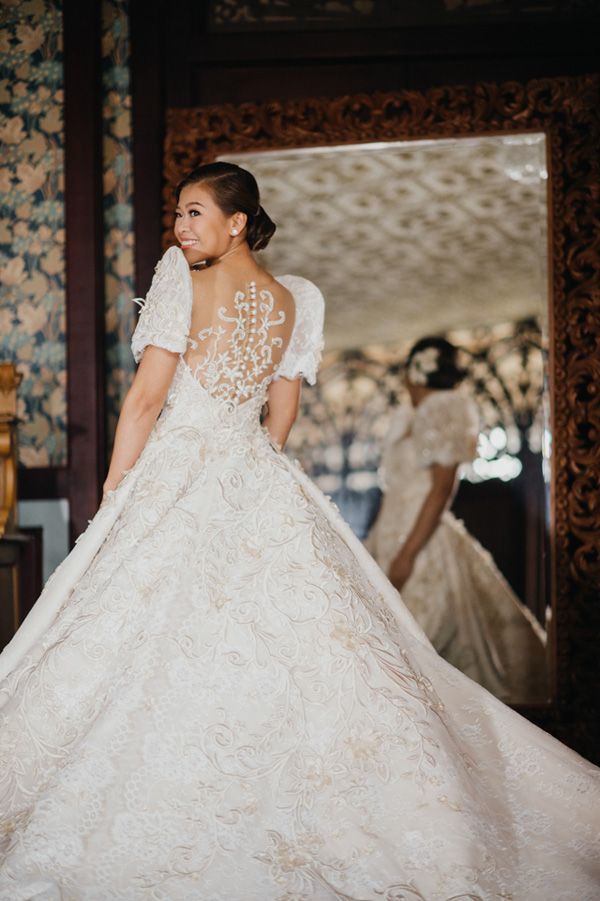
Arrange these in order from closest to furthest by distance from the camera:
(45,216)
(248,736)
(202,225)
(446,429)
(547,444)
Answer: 1. (248,736)
2. (202,225)
3. (547,444)
4. (446,429)
5. (45,216)

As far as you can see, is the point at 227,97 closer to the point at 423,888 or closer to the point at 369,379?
the point at 369,379

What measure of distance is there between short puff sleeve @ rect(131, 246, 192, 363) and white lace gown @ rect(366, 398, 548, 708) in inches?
65.7

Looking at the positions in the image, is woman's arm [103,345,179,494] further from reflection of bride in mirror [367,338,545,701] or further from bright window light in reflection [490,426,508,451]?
bright window light in reflection [490,426,508,451]

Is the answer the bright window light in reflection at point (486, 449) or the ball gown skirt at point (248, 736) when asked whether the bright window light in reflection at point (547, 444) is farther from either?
the ball gown skirt at point (248, 736)

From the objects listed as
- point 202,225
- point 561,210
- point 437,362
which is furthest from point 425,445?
point 202,225

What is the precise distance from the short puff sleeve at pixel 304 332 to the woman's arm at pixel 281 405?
0.14ft

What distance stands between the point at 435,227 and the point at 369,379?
0.69 m

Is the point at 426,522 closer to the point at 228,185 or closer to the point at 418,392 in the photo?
the point at 418,392

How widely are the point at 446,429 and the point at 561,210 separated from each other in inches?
39.4

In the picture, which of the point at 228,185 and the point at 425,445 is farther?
the point at 425,445

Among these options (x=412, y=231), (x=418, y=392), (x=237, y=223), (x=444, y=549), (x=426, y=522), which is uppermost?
(x=412, y=231)

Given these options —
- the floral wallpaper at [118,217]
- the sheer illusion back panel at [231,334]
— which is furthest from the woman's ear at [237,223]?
the floral wallpaper at [118,217]

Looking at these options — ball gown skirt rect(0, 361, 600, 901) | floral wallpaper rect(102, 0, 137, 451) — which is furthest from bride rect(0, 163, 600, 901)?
floral wallpaper rect(102, 0, 137, 451)

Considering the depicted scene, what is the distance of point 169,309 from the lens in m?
2.61
